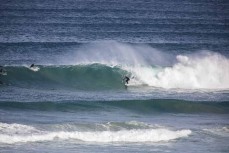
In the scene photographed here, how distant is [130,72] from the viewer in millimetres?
43812

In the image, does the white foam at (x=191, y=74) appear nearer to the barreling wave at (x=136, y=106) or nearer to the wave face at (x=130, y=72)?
the wave face at (x=130, y=72)

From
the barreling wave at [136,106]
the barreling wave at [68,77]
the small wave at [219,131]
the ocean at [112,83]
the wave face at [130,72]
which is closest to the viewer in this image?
the ocean at [112,83]

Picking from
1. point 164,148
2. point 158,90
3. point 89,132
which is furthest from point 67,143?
point 158,90

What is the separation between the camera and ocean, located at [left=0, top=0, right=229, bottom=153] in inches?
1155

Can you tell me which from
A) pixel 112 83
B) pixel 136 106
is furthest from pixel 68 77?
pixel 136 106

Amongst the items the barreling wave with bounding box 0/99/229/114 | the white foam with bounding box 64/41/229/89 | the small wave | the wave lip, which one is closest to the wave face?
the white foam with bounding box 64/41/229/89

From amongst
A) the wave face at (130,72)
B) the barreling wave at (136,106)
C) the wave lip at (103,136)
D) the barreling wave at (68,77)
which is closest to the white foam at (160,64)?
the wave face at (130,72)

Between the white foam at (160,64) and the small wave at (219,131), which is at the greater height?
the white foam at (160,64)

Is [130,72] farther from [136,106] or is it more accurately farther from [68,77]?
[136,106]

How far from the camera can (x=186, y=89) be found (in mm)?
→ 40906

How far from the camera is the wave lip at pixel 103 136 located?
2853 centimetres

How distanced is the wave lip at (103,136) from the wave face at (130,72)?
435 inches

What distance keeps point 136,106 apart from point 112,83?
5845 mm

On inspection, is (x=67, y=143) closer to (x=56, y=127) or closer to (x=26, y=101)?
(x=56, y=127)
